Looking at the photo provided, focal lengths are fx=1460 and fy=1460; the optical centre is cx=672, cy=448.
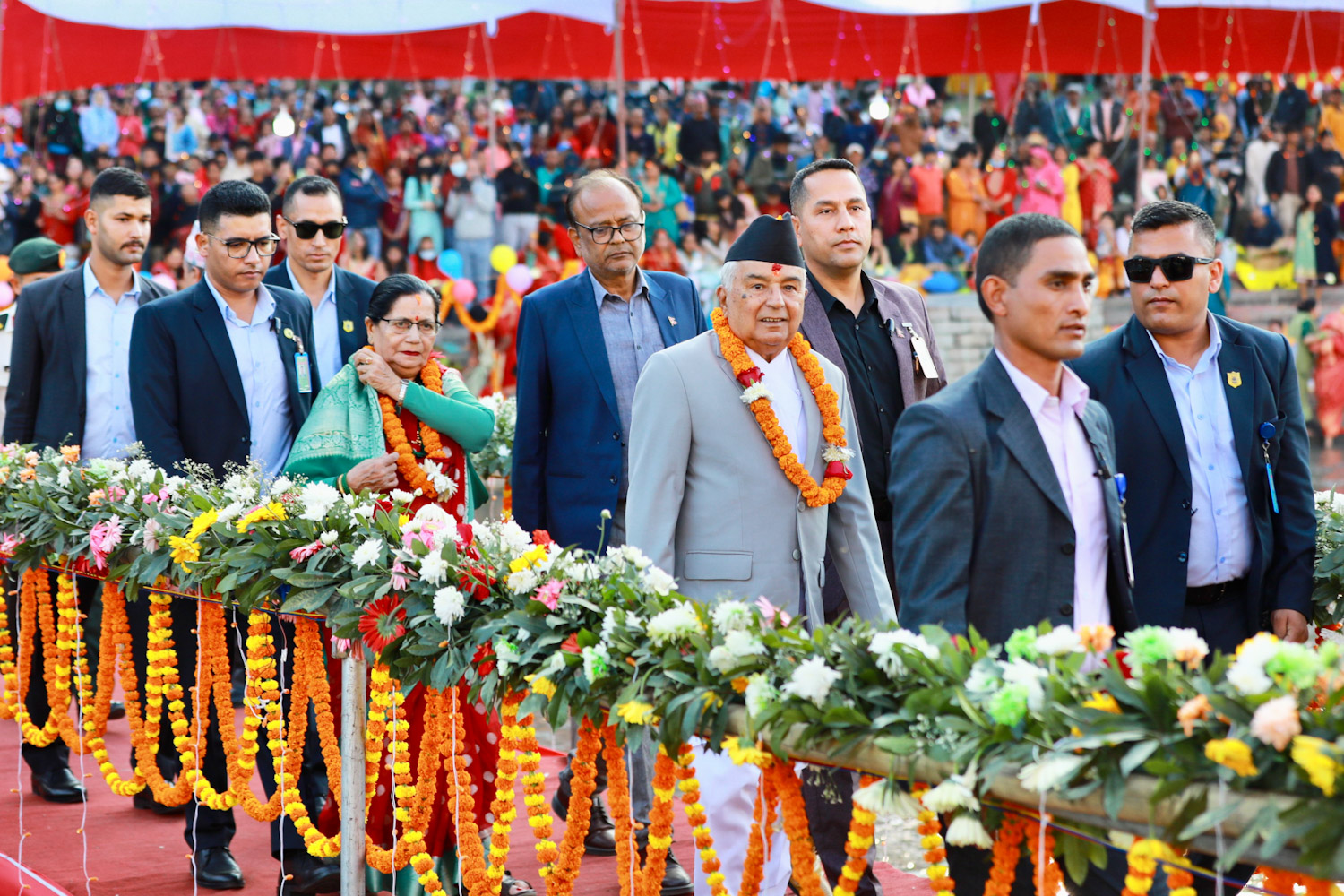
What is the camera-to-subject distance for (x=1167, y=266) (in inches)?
145

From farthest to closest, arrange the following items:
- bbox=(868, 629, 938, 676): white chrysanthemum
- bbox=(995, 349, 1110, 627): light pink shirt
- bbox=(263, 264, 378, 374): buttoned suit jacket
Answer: bbox=(263, 264, 378, 374): buttoned suit jacket, bbox=(995, 349, 1110, 627): light pink shirt, bbox=(868, 629, 938, 676): white chrysanthemum

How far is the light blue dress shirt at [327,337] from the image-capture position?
17.9 feet

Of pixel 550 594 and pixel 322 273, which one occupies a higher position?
pixel 322 273

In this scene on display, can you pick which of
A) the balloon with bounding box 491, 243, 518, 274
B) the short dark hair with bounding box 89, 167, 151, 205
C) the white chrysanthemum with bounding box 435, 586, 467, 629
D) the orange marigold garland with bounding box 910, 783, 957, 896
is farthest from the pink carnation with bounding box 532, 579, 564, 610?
the balloon with bounding box 491, 243, 518, 274

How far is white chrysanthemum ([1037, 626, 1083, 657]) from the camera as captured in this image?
230 cm

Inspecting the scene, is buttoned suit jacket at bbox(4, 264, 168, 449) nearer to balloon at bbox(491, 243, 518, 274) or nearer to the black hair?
the black hair

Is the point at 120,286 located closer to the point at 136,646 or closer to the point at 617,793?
the point at 136,646

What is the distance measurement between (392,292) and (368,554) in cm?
128

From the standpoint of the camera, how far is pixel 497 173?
14.9 metres

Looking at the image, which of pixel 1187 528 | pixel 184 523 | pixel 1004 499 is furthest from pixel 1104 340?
pixel 184 523

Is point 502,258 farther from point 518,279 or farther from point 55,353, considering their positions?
point 55,353

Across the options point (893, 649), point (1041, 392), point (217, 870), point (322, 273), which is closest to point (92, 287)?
point (322, 273)

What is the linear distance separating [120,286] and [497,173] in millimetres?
9478

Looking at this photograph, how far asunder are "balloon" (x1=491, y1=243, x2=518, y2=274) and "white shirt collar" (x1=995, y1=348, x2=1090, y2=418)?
12.1 metres
